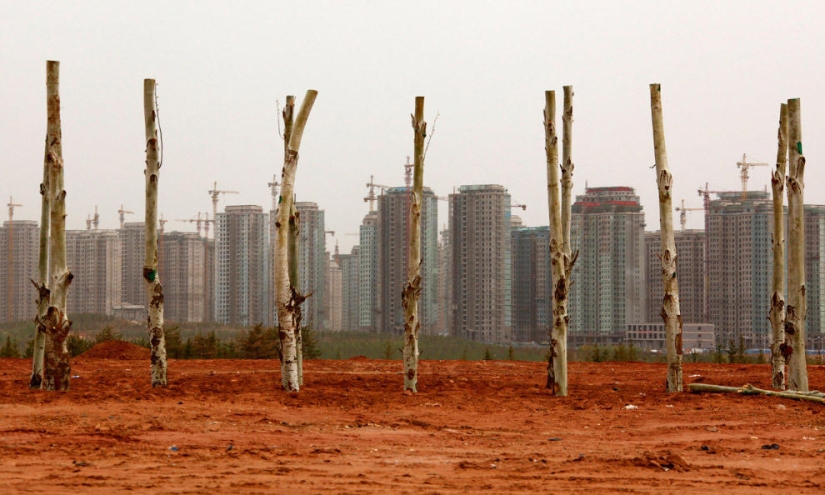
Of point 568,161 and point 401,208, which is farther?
point 401,208

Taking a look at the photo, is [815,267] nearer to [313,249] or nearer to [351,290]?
[313,249]

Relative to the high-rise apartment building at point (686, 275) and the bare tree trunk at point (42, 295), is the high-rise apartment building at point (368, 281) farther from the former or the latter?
the bare tree trunk at point (42, 295)

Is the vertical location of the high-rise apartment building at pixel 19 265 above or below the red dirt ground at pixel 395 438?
above

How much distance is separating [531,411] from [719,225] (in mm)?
58575

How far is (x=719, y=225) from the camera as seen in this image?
67.1 metres

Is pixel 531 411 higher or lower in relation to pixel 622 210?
lower

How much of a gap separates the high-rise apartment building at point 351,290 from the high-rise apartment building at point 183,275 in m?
12.4

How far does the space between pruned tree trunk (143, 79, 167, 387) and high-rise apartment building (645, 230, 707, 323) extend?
5677cm

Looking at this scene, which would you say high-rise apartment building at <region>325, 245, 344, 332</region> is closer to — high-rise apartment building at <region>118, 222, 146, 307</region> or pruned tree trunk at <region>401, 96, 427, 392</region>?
high-rise apartment building at <region>118, 222, 146, 307</region>

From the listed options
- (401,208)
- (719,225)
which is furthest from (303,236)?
(719,225)

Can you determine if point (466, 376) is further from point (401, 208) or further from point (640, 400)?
point (401, 208)

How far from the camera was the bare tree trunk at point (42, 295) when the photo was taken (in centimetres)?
1265

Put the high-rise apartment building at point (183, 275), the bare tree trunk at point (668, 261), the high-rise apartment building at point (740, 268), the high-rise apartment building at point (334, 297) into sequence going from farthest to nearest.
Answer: the high-rise apartment building at point (334, 297) < the high-rise apartment building at point (183, 275) < the high-rise apartment building at point (740, 268) < the bare tree trunk at point (668, 261)

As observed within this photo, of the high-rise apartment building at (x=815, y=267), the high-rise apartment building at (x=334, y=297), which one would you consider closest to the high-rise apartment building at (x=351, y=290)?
the high-rise apartment building at (x=334, y=297)
